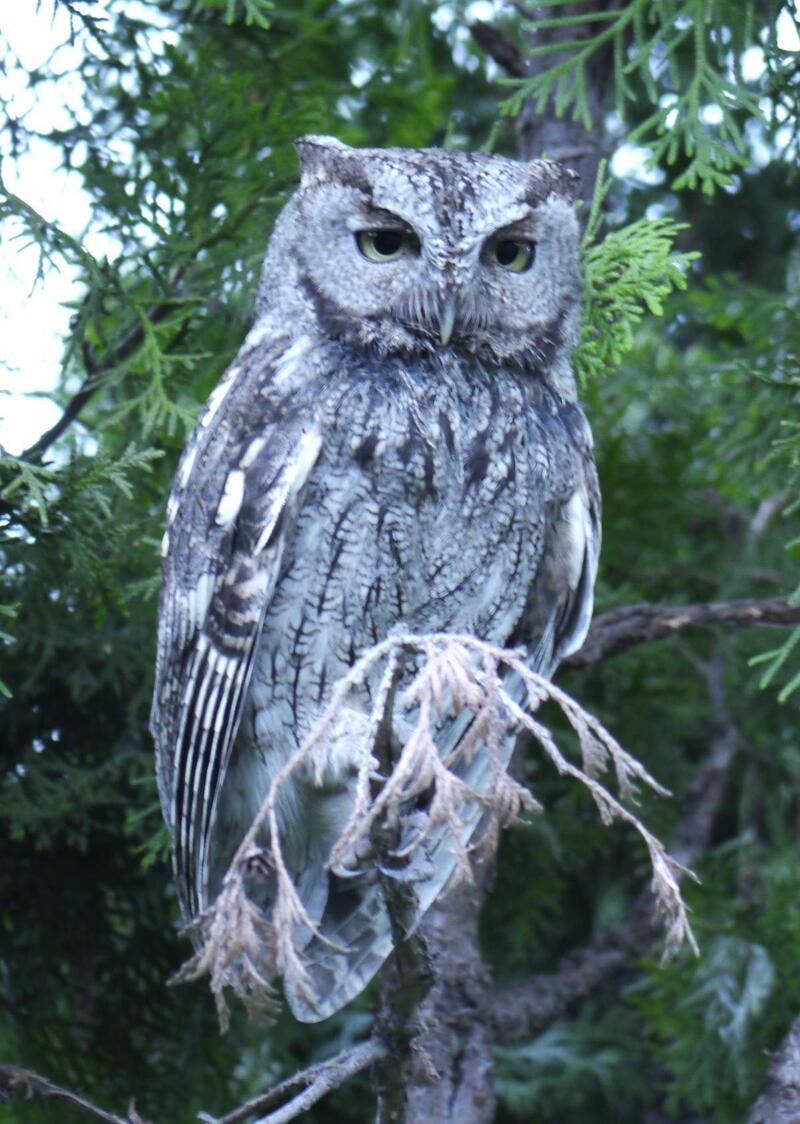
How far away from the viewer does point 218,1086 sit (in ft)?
9.23

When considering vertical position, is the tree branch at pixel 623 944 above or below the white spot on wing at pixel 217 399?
below

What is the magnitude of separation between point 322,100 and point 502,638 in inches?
44.7

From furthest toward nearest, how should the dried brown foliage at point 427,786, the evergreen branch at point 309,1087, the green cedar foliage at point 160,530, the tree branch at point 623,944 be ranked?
1. the tree branch at point 623,944
2. the green cedar foliage at point 160,530
3. the evergreen branch at point 309,1087
4. the dried brown foliage at point 427,786

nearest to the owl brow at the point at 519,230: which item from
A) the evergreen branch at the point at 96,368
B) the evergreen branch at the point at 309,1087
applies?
the evergreen branch at the point at 96,368

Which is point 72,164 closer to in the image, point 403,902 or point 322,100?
point 322,100

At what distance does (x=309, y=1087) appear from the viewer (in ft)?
6.14

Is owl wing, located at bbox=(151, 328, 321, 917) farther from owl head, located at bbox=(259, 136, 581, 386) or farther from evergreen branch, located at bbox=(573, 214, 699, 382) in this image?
evergreen branch, located at bbox=(573, 214, 699, 382)

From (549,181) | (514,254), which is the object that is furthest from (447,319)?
(549,181)

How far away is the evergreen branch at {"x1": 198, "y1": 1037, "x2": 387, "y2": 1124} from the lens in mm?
1802

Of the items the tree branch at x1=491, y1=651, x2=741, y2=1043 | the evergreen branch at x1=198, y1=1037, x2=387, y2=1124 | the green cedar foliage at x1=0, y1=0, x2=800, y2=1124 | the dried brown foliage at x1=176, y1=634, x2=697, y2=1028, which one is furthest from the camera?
the tree branch at x1=491, y1=651, x2=741, y2=1043

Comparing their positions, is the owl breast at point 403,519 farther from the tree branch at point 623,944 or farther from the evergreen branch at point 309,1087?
the tree branch at point 623,944

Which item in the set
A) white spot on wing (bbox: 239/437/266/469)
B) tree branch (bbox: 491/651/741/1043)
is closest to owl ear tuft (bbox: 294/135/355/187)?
white spot on wing (bbox: 239/437/266/469)

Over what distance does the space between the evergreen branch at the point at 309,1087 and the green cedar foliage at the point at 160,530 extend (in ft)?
2.43

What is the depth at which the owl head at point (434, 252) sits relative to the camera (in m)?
2.09
